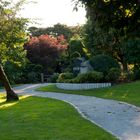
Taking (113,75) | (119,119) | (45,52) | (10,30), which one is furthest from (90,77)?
(45,52)

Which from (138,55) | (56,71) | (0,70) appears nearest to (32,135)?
(0,70)

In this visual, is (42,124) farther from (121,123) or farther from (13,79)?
(13,79)

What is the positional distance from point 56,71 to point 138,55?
19909 millimetres

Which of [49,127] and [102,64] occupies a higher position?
[102,64]

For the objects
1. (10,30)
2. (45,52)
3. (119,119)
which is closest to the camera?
(119,119)

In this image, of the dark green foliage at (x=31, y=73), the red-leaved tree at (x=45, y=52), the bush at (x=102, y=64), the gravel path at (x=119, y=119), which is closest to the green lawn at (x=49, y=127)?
the gravel path at (x=119, y=119)

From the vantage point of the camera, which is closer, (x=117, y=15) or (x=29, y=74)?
(x=117, y=15)

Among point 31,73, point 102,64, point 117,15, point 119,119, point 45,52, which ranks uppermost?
point 45,52

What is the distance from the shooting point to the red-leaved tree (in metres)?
61.8

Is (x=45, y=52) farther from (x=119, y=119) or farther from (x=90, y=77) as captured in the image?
(x=119, y=119)

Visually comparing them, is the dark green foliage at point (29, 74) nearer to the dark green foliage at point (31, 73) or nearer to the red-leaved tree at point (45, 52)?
the dark green foliage at point (31, 73)

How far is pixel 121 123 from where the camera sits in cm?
1506

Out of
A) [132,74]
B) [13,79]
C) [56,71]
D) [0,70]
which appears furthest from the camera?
[56,71]

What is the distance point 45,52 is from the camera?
62.3m
